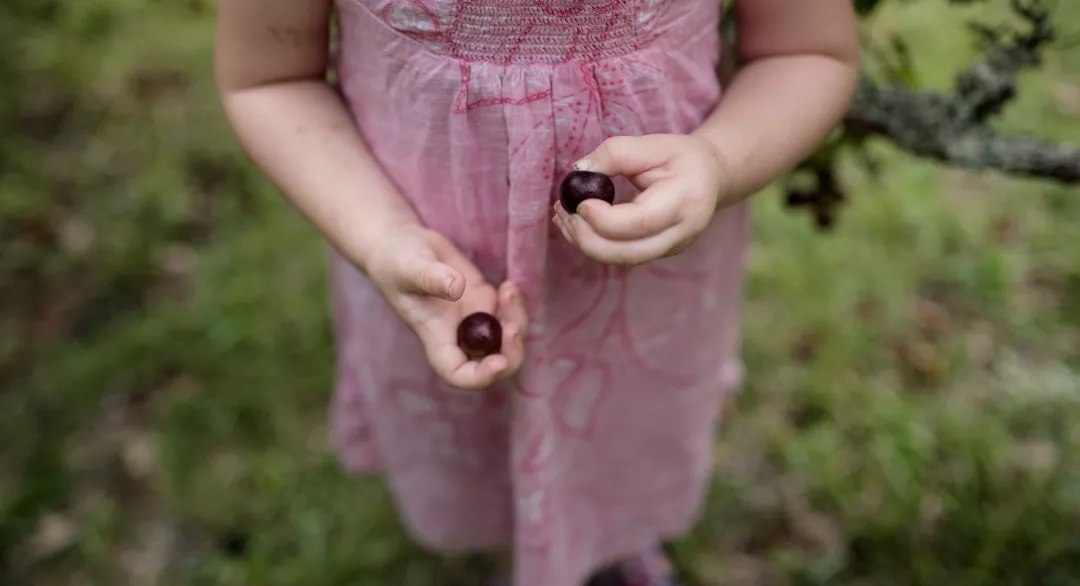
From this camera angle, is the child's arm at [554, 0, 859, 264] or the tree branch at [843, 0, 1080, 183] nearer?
the child's arm at [554, 0, 859, 264]

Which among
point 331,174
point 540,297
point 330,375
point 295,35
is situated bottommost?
point 330,375

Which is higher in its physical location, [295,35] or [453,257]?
[295,35]

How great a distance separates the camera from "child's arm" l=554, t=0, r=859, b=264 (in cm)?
69

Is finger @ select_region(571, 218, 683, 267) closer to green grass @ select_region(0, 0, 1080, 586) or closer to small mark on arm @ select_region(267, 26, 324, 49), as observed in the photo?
small mark on arm @ select_region(267, 26, 324, 49)

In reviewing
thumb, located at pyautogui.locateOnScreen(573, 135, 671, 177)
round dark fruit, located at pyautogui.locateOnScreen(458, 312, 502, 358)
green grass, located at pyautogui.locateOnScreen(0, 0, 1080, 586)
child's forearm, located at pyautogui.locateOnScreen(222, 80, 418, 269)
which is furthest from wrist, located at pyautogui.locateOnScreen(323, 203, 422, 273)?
green grass, located at pyautogui.locateOnScreen(0, 0, 1080, 586)

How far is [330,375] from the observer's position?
Result: 185 centimetres

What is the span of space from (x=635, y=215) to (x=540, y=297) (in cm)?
24

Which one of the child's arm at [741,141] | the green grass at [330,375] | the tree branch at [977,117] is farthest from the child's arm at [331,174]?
the green grass at [330,375]

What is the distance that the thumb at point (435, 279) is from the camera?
0.74 meters

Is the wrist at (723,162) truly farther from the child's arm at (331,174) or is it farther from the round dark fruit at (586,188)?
the child's arm at (331,174)

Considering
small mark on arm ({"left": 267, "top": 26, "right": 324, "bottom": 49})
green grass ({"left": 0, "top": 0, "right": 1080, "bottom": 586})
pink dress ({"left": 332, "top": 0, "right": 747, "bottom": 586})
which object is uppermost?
small mark on arm ({"left": 267, "top": 26, "right": 324, "bottom": 49})

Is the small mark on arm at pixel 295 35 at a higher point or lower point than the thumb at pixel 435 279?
higher

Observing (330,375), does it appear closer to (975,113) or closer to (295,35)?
(295,35)

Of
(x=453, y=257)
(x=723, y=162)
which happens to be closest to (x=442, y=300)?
(x=453, y=257)
